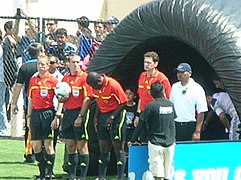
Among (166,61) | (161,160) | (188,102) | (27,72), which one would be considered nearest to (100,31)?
(166,61)

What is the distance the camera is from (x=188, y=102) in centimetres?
1275

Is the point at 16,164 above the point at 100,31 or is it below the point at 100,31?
below

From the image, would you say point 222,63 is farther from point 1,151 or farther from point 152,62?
point 1,151

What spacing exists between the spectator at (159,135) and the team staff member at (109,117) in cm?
162

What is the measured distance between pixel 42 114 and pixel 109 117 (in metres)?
1.08

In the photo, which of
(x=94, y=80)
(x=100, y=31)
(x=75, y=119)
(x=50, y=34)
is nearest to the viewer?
(x=94, y=80)

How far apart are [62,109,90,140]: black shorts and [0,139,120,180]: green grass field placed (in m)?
0.99

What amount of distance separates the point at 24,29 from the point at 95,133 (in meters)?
6.34

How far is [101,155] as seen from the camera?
13.2 metres

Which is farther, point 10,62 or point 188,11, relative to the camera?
point 10,62

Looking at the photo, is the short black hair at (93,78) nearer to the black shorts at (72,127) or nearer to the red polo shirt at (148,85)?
the black shorts at (72,127)

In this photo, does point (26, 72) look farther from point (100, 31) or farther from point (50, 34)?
point (50, 34)

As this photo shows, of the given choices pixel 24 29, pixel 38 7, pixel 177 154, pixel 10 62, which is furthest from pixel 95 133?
pixel 38 7

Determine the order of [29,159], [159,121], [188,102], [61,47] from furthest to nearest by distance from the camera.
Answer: [61,47] < [29,159] < [188,102] < [159,121]
